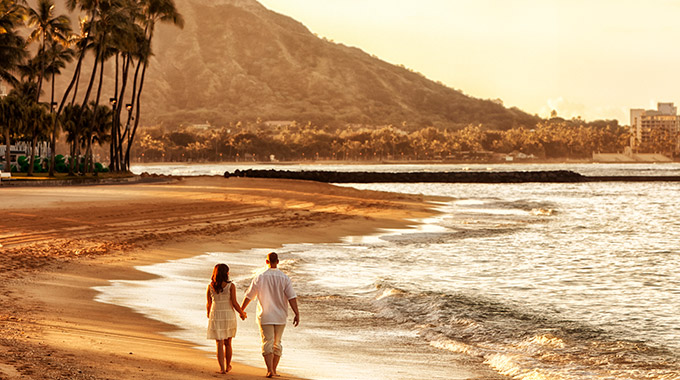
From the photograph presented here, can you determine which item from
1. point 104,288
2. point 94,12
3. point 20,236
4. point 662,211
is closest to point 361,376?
point 104,288

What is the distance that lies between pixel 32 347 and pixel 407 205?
4991 cm

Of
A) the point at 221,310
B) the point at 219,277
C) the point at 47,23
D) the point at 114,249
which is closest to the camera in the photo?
the point at 219,277

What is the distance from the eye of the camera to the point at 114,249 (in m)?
25.5

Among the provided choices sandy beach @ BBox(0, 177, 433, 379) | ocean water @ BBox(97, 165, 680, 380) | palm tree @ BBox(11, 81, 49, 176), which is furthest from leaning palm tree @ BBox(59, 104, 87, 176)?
ocean water @ BBox(97, 165, 680, 380)

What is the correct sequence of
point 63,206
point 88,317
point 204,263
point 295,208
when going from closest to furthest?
point 88,317 → point 204,263 → point 63,206 → point 295,208

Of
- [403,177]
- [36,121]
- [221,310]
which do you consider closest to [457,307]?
[221,310]

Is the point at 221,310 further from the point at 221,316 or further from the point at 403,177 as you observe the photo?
the point at 403,177

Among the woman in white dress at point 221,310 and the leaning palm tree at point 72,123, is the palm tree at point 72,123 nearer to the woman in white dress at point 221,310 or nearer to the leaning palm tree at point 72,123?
the leaning palm tree at point 72,123

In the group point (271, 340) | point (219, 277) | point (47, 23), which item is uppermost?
point (47, 23)

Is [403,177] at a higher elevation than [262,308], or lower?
lower

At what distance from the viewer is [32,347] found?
10586 mm

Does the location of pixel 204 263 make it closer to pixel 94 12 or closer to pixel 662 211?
pixel 662 211

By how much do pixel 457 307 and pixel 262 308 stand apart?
777cm

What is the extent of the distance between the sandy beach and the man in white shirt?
0.38 metres
